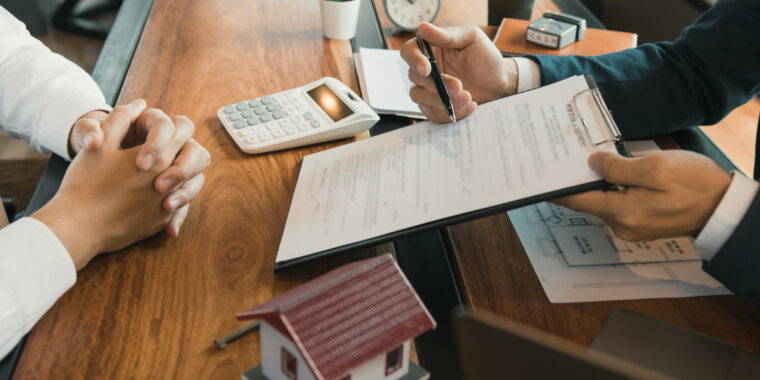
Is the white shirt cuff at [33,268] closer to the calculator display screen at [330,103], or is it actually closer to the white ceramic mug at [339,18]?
the calculator display screen at [330,103]

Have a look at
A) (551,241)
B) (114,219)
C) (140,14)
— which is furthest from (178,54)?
(551,241)

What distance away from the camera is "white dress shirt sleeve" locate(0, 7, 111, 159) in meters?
0.84

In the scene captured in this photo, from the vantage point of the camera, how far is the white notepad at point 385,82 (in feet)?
3.16

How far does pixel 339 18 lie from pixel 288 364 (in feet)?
2.85

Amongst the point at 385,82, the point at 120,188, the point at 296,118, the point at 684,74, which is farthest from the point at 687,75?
the point at 120,188

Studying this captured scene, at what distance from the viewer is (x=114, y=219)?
665 millimetres

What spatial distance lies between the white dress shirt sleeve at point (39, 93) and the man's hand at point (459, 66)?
0.47m

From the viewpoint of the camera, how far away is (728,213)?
615 millimetres

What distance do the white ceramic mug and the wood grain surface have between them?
12cm

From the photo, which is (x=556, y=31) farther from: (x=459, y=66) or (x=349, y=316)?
(x=349, y=316)

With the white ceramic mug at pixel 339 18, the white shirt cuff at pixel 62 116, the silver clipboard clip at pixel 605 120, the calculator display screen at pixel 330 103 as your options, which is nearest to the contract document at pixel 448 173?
the silver clipboard clip at pixel 605 120

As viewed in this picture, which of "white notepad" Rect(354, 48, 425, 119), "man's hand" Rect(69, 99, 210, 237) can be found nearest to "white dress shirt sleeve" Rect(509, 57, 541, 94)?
"white notepad" Rect(354, 48, 425, 119)

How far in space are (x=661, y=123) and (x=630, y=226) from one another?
0.37 metres

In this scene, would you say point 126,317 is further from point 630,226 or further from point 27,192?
point 27,192
